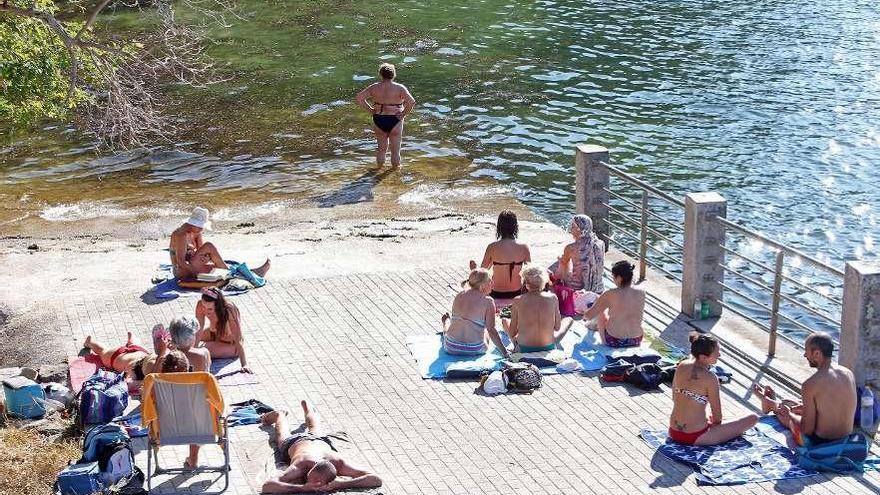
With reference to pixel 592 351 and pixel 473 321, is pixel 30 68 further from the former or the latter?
pixel 592 351

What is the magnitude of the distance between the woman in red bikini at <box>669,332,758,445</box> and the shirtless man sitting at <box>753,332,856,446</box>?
0.53m

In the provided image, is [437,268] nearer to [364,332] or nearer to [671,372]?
[364,332]

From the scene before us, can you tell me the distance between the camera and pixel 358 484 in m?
9.68

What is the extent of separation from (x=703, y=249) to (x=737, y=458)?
3.76 metres

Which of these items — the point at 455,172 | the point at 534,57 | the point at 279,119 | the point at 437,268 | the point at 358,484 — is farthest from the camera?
the point at 534,57

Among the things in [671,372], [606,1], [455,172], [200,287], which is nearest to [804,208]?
[455,172]

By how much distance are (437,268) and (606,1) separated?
76.2 ft

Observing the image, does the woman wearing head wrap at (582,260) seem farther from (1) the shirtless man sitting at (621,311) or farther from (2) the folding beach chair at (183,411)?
(2) the folding beach chair at (183,411)

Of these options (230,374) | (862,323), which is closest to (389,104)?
(230,374)

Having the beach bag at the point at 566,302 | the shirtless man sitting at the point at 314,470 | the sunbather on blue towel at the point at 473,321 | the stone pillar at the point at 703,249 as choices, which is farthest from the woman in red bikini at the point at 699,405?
the beach bag at the point at 566,302

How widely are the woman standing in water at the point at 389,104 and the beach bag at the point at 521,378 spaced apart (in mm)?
10284

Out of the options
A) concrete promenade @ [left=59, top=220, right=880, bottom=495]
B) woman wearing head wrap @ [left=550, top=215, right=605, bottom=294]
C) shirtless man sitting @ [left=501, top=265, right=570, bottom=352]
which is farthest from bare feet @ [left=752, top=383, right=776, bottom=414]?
woman wearing head wrap @ [left=550, top=215, right=605, bottom=294]

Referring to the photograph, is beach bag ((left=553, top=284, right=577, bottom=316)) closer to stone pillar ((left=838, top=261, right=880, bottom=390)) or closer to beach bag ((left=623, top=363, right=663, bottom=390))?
beach bag ((left=623, top=363, right=663, bottom=390))

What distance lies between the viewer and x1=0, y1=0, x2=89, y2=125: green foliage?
15.2 metres
